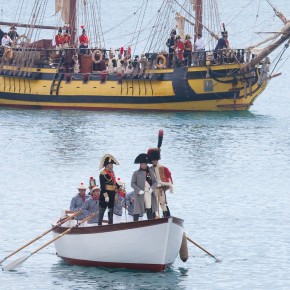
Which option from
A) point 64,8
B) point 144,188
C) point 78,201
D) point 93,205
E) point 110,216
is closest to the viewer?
point 144,188

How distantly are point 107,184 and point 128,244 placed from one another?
138 cm

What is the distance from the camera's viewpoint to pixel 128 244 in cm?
3089

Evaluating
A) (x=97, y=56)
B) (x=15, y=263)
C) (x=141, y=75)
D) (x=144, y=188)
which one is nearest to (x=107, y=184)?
(x=144, y=188)

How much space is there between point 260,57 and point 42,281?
37.9m

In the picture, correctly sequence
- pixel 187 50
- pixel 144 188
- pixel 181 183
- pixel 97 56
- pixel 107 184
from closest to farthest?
pixel 144 188
pixel 107 184
pixel 181 183
pixel 187 50
pixel 97 56

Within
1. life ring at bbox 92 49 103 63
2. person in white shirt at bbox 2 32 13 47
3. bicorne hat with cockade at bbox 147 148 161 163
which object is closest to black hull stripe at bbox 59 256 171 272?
bicorne hat with cockade at bbox 147 148 161 163

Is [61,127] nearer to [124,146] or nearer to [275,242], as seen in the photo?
[124,146]

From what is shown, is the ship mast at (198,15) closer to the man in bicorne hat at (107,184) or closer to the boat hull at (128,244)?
the boat hull at (128,244)

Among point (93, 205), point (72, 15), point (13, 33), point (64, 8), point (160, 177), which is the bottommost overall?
point (93, 205)

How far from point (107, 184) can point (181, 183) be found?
17.1 metres

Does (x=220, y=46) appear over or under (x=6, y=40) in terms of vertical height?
over

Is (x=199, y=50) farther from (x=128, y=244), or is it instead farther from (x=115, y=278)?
(x=128, y=244)

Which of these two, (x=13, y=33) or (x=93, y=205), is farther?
(x=13, y=33)

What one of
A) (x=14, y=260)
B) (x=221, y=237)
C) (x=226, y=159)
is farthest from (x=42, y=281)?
(x=226, y=159)
